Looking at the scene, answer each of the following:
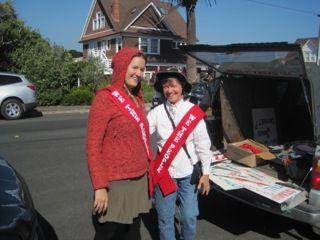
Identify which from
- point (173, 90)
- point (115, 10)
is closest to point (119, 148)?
point (173, 90)

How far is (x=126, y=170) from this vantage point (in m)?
2.90

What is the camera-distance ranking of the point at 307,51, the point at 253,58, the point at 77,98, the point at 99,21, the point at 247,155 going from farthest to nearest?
the point at 99,21
the point at 77,98
the point at 307,51
the point at 247,155
the point at 253,58

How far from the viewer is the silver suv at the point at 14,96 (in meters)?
14.9

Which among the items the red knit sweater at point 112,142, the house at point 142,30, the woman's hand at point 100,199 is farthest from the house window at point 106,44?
the woman's hand at point 100,199

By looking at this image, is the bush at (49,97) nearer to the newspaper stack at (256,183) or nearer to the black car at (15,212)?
the newspaper stack at (256,183)

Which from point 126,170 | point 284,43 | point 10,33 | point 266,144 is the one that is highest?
point 10,33

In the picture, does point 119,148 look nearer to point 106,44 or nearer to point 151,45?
point 151,45

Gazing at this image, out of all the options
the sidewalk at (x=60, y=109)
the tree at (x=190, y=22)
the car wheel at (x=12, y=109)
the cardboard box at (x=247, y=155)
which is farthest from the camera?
the tree at (x=190, y=22)

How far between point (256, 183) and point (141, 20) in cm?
4018

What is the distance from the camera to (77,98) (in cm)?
2005

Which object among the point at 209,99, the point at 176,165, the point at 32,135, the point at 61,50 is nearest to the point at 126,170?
the point at 176,165

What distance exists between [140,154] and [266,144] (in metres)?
3.53

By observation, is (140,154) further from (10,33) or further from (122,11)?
(122,11)

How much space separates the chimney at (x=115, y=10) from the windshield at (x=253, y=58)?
3999 centimetres
